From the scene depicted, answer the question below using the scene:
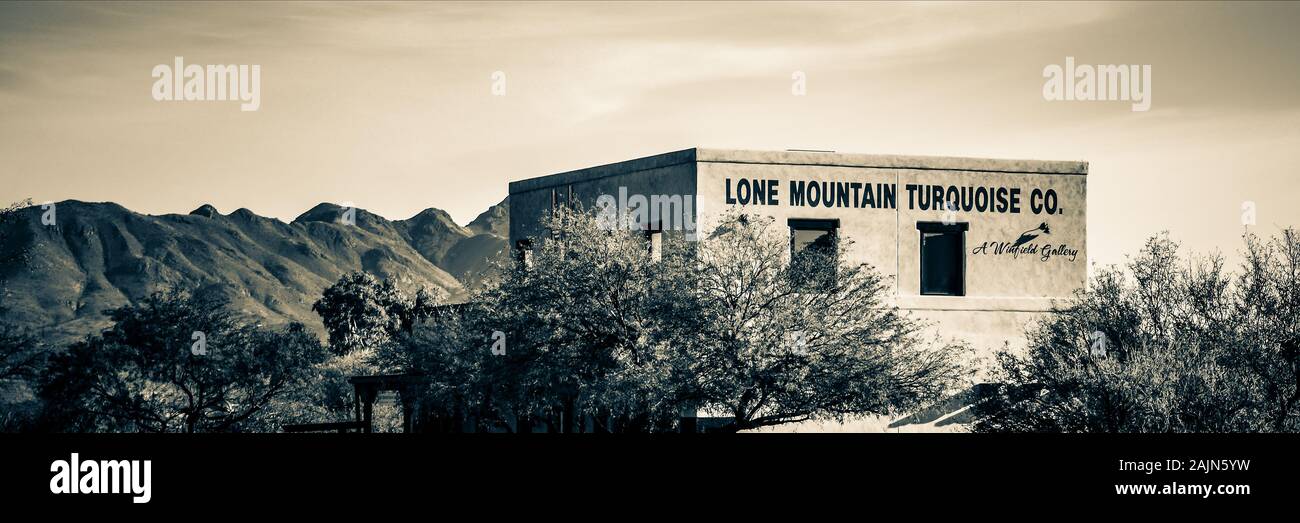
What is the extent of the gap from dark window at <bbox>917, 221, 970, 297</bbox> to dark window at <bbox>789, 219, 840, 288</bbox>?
366cm

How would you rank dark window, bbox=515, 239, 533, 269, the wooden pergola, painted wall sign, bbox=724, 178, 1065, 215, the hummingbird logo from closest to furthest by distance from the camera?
painted wall sign, bbox=724, 178, 1065, 215, the wooden pergola, the hummingbird logo, dark window, bbox=515, 239, 533, 269

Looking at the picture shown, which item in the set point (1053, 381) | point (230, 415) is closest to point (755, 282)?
point (1053, 381)

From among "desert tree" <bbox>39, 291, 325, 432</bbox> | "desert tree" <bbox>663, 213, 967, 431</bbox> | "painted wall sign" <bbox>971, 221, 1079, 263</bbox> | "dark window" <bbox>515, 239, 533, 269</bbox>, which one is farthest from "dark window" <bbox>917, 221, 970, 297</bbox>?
"desert tree" <bbox>39, 291, 325, 432</bbox>

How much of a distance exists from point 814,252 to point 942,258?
8.06 metres

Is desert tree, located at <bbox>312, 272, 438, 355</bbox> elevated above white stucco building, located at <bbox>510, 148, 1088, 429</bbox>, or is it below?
below

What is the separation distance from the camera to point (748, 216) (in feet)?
123

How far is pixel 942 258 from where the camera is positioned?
138 feet

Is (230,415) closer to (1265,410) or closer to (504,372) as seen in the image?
(504,372)

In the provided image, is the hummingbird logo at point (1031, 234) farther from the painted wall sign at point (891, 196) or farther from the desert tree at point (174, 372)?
the desert tree at point (174, 372)

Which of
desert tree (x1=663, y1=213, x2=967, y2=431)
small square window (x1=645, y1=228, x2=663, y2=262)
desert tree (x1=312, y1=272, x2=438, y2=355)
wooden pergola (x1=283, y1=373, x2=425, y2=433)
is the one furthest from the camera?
desert tree (x1=312, y1=272, x2=438, y2=355)

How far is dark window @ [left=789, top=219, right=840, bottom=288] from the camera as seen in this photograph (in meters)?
34.1

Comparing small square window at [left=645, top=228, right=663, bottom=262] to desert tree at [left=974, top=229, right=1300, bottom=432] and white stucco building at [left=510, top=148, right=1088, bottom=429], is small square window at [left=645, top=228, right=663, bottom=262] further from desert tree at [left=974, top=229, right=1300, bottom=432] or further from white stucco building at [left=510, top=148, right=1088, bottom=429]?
desert tree at [left=974, top=229, right=1300, bottom=432]
